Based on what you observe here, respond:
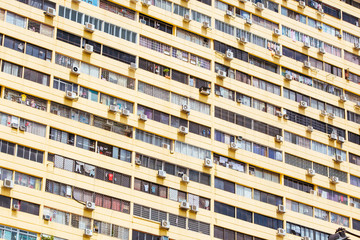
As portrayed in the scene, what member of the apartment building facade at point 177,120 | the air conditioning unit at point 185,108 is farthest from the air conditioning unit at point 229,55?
the air conditioning unit at point 185,108

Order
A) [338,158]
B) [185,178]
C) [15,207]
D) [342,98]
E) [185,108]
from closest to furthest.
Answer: [15,207]
[185,178]
[185,108]
[338,158]
[342,98]

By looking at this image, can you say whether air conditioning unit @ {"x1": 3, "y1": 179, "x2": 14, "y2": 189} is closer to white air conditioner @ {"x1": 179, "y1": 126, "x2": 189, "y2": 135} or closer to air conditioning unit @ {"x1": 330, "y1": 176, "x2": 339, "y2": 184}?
white air conditioner @ {"x1": 179, "y1": 126, "x2": 189, "y2": 135}

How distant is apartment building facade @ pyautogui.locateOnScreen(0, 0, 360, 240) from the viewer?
199 feet

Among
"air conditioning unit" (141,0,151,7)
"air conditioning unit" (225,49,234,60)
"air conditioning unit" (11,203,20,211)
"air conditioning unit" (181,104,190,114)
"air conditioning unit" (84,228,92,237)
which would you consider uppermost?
"air conditioning unit" (141,0,151,7)

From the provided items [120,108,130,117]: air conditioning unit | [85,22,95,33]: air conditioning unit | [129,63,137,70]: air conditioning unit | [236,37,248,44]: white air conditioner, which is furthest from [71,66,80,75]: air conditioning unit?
[236,37,248,44]: white air conditioner

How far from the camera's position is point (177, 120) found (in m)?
68.1

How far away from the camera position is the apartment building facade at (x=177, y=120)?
199 feet

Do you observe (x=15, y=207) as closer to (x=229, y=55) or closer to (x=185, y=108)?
(x=185, y=108)

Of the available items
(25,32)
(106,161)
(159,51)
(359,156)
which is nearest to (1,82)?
(25,32)

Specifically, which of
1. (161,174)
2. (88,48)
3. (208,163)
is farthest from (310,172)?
(88,48)

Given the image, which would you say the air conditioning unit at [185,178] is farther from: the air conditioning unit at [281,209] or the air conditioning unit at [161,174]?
the air conditioning unit at [281,209]

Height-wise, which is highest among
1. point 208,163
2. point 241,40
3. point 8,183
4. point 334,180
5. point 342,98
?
point 241,40

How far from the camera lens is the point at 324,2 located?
82875 mm

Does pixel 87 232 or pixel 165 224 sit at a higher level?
pixel 165 224
